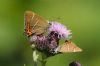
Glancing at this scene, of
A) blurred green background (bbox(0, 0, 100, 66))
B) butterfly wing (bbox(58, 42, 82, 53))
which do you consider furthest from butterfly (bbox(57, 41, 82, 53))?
blurred green background (bbox(0, 0, 100, 66))

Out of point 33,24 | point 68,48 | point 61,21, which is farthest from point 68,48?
point 61,21

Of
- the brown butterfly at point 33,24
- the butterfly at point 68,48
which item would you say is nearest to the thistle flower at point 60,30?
the brown butterfly at point 33,24

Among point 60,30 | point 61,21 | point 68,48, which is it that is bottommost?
point 68,48

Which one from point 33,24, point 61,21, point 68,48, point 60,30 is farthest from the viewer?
point 61,21

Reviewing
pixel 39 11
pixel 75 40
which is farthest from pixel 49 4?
pixel 75 40

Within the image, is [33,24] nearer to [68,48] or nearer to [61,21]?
[68,48]

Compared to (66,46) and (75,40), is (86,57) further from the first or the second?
(66,46)

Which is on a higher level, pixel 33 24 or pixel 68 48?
pixel 33 24
